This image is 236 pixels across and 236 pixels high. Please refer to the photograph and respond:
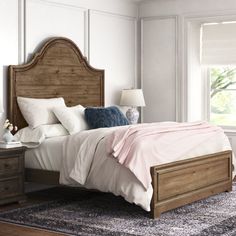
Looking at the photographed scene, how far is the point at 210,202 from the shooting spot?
562 cm

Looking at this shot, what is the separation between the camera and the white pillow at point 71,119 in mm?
6039

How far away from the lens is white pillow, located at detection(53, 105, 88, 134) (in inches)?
238

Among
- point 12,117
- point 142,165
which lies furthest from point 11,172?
point 142,165

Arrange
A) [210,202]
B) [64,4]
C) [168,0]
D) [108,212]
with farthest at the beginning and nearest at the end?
1. [168,0]
2. [64,4]
3. [210,202]
4. [108,212]

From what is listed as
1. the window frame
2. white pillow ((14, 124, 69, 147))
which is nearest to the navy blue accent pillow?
white pillow ((14, 124, 69, 147))

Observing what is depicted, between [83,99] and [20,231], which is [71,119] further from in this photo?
[20,231]

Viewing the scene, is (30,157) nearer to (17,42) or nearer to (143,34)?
(17,42)

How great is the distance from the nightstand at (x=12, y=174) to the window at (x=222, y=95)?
3.44 m

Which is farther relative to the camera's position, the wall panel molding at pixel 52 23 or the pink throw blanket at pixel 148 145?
the wall panel molding at pixel 52 23

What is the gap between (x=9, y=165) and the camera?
5.45 metres

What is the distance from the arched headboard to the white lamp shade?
0.36 meters

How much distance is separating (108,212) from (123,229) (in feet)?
2.07

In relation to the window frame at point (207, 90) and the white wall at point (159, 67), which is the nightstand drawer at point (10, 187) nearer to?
the white wall at point (159, 67)

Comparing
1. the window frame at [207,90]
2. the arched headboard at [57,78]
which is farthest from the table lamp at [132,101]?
the window frame at [207,90]
